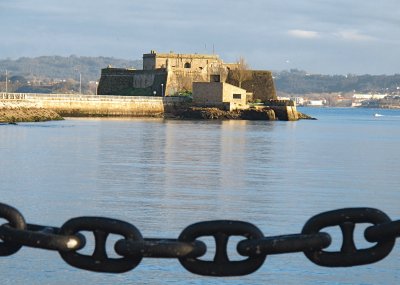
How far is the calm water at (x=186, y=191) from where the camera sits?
706cm

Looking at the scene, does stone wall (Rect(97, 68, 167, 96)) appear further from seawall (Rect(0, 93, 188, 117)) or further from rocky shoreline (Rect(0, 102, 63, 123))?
rocky shoreline (Rect(0, 102, 63, 123))

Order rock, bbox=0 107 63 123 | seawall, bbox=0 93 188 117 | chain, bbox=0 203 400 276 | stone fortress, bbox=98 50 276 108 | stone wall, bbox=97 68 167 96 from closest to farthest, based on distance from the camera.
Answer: chain, bbox=0 203 400 276
rock, bbox=0 107 63 123
seawall, bbox=0 93 188 117
stone wall, bbox=97 68 167 96
stone fortress, bbox=98 50 276 108

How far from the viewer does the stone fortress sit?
203ft

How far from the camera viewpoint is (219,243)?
2100mm

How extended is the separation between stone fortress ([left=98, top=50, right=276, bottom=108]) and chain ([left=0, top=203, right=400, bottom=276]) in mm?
58961

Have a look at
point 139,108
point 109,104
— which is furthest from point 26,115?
point 139,108

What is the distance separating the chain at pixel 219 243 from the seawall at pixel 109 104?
50.7 m

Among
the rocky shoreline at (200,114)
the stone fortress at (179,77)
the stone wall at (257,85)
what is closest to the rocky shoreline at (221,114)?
the rocky shoreline at (200,114)

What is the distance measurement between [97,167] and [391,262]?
11.1 m

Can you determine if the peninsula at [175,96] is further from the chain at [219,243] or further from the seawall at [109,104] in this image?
the chain at [219,243]

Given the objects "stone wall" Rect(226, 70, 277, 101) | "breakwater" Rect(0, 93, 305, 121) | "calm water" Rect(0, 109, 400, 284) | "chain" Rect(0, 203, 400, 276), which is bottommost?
"calm water" Rect(0, 109, 400, 284)

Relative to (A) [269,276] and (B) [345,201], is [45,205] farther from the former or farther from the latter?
(A) [269,276]

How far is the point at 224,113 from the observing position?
56.3m

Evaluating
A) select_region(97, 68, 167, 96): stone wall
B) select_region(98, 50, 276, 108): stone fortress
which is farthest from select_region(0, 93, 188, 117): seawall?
select_region(98, 50, 276, 108): stone fortress
